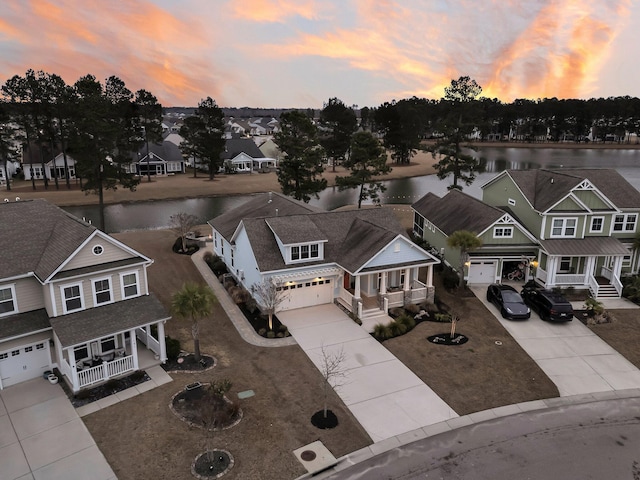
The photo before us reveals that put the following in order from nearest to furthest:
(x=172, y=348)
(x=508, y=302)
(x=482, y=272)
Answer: (x=172, y=348), (x=508, y=302), (x=482, y=272)

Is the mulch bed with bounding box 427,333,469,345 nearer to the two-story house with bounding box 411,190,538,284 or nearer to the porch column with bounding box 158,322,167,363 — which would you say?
the two-story house with bounding box 411,190,538,284

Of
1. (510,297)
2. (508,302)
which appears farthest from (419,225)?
(508,302)

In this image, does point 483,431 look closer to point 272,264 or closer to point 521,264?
point 272,264

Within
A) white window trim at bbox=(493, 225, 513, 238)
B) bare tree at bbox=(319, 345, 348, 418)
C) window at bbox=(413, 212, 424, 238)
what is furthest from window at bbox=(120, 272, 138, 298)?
window at bbox=(413, 212, 424, 238)

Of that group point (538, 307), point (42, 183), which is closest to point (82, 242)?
point (538, 307)

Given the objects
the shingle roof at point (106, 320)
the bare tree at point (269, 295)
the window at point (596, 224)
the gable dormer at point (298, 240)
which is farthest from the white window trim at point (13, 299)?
the window at point (596, 224)

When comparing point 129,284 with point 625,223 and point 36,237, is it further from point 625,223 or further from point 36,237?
point 625,223
